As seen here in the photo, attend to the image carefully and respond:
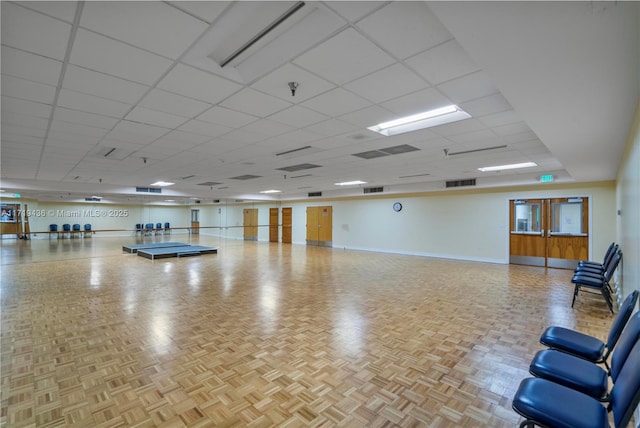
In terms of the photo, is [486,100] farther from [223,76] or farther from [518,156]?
[518,156]

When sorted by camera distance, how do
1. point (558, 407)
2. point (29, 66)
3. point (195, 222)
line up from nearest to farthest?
point (558, 407) < point (29, 66) < point (195, 222)

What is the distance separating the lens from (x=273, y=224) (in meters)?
16.4

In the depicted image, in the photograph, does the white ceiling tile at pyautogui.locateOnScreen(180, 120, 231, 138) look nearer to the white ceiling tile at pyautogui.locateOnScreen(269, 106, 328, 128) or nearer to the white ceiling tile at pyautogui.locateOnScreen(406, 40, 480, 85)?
the white ceiling tile at pyautogui.locateOnScreen(269, 106, 328, 128)

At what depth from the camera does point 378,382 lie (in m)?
2.47

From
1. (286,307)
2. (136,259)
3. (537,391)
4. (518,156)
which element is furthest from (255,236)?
(537,391)

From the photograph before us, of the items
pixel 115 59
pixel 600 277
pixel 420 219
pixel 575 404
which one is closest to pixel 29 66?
pixel 115 59

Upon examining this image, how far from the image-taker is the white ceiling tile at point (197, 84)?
229 centimetres

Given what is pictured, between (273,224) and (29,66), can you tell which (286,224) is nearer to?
(273,224)

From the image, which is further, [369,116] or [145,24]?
[369,116]

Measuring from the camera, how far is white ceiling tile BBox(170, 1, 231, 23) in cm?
152

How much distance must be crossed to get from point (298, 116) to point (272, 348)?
2520 millimetres

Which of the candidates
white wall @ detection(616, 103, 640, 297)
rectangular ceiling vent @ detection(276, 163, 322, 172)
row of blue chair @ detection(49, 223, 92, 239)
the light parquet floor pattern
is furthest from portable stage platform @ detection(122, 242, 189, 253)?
white wall @ detection(616, 103, 640, 297)

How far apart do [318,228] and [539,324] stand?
441 inches

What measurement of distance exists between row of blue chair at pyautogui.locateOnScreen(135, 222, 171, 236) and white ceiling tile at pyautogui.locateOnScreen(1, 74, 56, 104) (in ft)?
34.1
